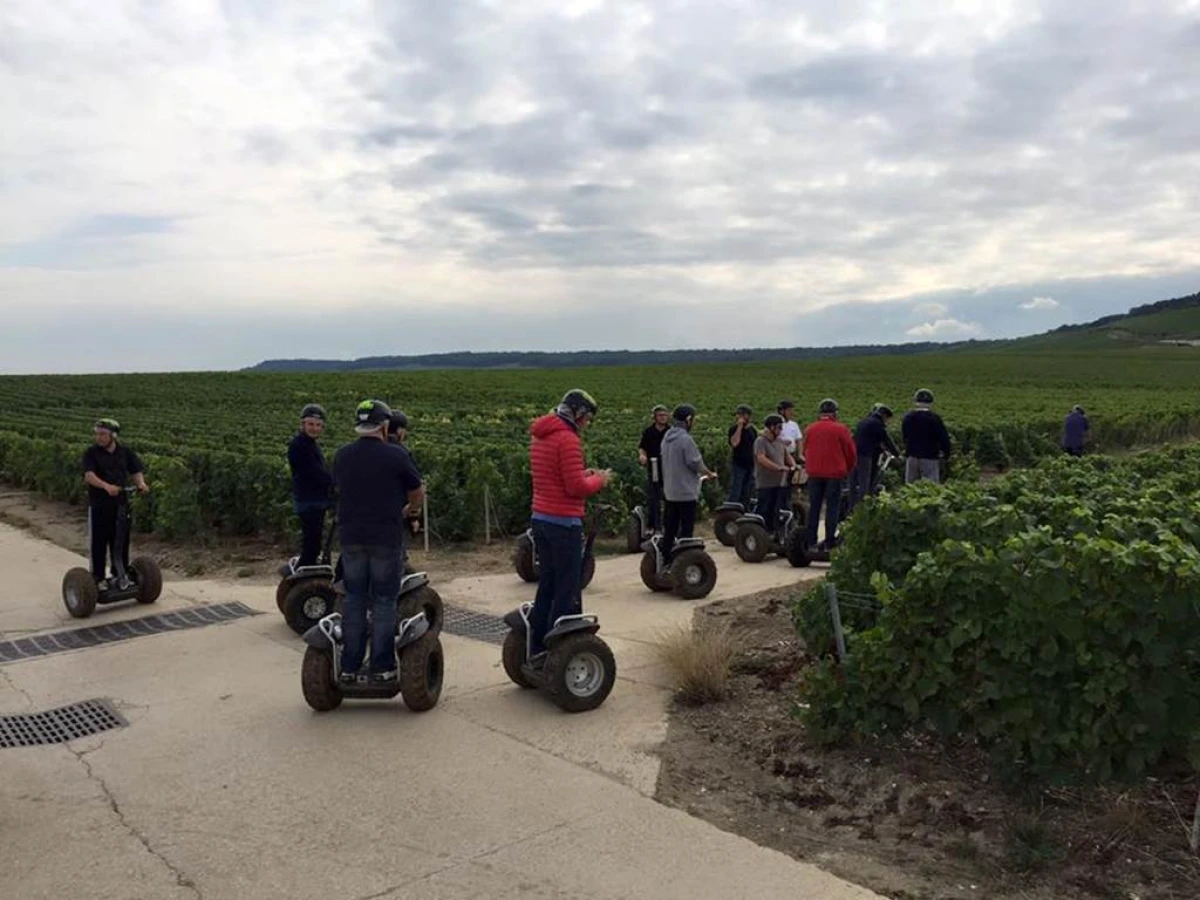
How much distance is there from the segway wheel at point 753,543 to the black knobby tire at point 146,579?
21.2 ft

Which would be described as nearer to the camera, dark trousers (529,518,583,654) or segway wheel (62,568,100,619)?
dark trousers (529,518,583,654)

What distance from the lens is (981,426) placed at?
27.4 meters

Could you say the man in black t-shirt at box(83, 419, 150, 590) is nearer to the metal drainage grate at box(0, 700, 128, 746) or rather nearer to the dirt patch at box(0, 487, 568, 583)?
the dirt patch at box(0, 487, 568, 583)

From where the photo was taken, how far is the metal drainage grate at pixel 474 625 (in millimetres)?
8891

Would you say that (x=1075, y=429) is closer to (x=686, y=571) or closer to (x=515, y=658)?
(x=686, y=571)

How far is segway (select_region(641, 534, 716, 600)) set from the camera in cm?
1010

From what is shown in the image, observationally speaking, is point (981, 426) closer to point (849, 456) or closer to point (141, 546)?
point (849, 456)

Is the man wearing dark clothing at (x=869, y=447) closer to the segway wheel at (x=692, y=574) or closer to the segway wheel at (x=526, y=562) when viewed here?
the segway wheel at (x=692, y=574)

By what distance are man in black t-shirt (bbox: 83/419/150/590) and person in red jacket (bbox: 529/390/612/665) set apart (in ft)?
16.3

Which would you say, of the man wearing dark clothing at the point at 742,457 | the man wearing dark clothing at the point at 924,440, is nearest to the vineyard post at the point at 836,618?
the man wearing dark clothing at the point at 742,457

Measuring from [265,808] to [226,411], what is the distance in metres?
40.1

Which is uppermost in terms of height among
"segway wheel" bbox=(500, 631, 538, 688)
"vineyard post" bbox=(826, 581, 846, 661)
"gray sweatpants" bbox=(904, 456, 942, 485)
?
"gray sweatpants" bbox=(904, 456, 942, 485)

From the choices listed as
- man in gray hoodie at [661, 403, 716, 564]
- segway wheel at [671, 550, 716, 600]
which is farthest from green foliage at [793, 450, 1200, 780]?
segway wheel at [671, 550, 716, 600]

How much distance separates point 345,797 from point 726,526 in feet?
28.5
